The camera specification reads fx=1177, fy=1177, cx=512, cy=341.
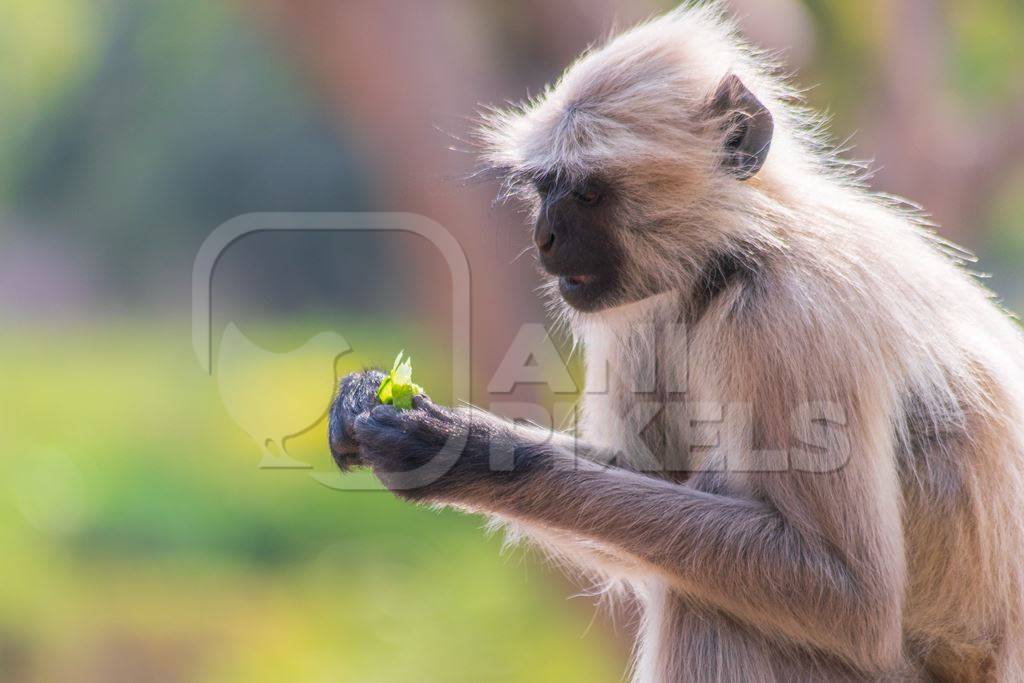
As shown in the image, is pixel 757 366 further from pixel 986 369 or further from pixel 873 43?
pixel 873 43

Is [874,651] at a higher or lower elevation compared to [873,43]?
lower

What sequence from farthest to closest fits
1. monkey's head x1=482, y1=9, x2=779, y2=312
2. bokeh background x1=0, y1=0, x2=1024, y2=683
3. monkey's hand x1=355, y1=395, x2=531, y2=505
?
bokeh background x1=0, y1=0, x2=1024, y2=683
monkey's head x1=482, y1=9, x2=779, y2=312
monkey's hand x1=355, y1=395, x2=531, y2=505

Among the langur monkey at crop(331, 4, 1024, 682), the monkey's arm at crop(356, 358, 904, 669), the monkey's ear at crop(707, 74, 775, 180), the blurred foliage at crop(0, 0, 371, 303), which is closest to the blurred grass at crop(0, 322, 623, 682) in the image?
the blurred foliage at crop(0, 0, 371, 303)

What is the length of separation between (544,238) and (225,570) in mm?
11047

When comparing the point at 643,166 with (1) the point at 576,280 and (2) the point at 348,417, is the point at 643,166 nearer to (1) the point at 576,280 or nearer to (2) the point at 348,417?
(1) the point at 576,280

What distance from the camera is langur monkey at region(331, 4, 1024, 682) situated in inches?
121

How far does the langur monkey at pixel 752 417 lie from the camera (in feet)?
10.1

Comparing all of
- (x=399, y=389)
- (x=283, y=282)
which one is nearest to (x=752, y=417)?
(x=399, y=389)

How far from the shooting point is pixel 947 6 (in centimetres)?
898

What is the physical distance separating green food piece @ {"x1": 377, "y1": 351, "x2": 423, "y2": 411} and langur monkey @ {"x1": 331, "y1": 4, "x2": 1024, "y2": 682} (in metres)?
0.05

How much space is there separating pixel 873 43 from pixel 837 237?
5.67 metres

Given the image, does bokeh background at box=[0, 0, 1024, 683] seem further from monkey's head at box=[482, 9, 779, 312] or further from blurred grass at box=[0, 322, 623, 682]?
monkey's head at box=[482, 9, 779, 312]

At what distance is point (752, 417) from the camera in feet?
10.2

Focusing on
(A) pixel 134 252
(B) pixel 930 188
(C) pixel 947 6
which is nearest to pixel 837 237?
(B) pixel 930 188
